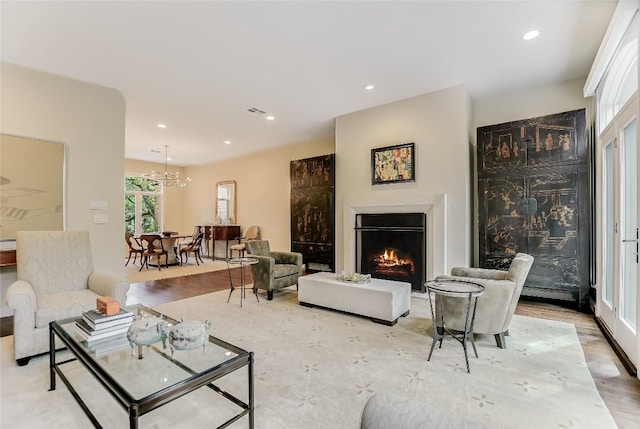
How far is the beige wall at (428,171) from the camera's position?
4.46 meters

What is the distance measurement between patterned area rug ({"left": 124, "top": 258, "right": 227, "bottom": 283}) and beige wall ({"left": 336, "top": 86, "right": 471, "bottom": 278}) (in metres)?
3.66

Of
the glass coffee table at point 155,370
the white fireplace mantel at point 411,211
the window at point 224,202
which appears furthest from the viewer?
the window at point 224,202

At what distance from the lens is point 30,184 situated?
384 cm

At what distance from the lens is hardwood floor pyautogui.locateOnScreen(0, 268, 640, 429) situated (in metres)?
1.97

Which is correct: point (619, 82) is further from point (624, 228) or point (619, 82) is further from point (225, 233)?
point (225, 233)

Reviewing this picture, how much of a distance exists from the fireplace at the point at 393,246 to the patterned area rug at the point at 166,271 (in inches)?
150

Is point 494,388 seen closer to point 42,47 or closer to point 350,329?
point 350,329

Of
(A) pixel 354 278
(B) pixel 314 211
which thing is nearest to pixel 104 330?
(A) pixel 354 278

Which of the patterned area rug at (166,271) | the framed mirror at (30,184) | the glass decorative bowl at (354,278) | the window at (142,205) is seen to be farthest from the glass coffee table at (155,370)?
the window at (142,205)

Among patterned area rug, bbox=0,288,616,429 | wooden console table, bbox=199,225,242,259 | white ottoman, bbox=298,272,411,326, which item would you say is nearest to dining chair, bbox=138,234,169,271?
wooden console table, bbox=199,225,242,259

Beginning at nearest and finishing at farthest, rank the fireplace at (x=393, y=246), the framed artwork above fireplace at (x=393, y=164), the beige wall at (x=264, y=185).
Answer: the fireplace at (x=393, y=246) → the framed artwork above fireplace at (x=393, y=164) → the beige wall at (x=264, y=185)

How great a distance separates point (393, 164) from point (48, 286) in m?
4.62

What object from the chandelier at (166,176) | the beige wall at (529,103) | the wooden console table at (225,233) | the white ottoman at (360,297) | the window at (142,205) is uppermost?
the beige wall at (529,103)

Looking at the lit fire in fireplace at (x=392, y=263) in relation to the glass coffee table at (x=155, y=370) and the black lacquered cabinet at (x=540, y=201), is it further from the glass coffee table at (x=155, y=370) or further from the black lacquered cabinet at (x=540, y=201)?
the glass coffee table at (x=155, y=370)
